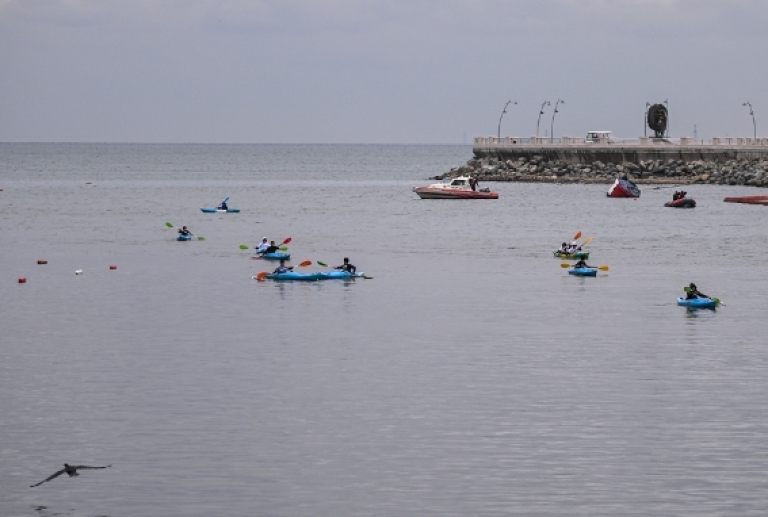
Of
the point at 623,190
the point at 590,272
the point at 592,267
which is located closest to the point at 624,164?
the point at 623,190

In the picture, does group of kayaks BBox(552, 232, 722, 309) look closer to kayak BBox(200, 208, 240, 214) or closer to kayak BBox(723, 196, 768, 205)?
kayak BBox(200, 208, 240, 214)

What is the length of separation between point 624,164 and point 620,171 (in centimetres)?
116

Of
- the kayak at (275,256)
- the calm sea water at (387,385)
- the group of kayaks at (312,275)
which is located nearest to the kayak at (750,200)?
the calm sea water at (387,385)

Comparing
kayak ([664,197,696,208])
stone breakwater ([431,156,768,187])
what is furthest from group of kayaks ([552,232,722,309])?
stone breakwater ([431,156,768,187])

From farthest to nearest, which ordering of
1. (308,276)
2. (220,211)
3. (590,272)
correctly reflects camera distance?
(220,211), (590,272), (308,276)

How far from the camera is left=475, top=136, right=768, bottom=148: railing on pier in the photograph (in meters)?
132

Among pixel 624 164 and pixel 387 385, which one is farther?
pixel 624 164

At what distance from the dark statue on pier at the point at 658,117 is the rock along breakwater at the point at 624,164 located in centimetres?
1109

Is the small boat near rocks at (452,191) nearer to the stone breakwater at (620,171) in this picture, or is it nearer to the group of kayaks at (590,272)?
the stone breakwater at (620,171)

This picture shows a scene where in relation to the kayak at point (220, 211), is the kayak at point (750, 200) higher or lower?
higher

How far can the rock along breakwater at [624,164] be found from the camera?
12638 cm

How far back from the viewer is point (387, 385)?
31.8 metres

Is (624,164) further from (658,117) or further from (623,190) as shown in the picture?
(623,190)

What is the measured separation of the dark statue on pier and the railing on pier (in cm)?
336
